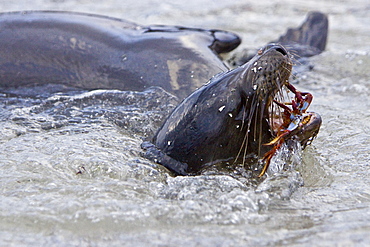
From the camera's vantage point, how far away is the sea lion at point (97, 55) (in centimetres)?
390

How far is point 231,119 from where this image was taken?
9.02 ft

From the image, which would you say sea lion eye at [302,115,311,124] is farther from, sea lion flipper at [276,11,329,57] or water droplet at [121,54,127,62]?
sea lion flipper at [276,11,329,57]

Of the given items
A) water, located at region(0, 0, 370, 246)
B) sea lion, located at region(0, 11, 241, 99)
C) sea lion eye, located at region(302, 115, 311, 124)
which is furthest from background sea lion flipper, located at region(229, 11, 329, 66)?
sea lion eye, located at region(302, 115, 311, 124)

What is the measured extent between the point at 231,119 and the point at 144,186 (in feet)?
1.69

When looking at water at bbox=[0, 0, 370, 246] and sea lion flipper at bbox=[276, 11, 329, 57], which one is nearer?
water at bbox=[0, 0, 370, 246]

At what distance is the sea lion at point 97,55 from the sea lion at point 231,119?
0.99 metres

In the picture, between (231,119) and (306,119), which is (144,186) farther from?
(306,119)

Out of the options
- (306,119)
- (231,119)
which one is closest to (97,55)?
(231,119)

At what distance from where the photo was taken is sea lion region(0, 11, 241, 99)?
3.90 metres

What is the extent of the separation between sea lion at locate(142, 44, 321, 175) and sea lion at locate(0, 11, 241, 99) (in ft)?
3.25

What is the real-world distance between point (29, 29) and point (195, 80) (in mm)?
1294

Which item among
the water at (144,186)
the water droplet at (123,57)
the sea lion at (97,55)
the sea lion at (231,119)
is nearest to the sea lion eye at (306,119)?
the sea lion at (231,119)

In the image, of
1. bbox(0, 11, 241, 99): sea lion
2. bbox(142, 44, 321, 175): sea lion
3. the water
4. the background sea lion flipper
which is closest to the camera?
the water

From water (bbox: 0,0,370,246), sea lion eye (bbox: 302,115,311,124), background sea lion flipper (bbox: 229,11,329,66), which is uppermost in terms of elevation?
sea lion eye (bbox: 302,115,311,124)
